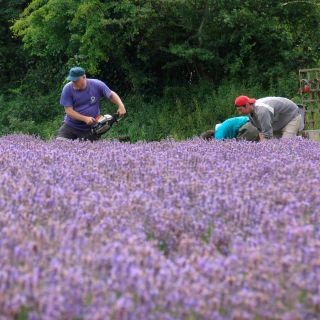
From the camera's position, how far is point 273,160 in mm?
4551

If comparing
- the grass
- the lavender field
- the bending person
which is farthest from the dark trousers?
the grass

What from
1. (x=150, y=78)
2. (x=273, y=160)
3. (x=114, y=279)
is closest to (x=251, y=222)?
(x=114, y=279)

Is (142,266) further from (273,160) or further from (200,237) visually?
(273,160)

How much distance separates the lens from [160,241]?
9.25 feet

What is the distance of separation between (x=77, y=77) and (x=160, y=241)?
572 cm

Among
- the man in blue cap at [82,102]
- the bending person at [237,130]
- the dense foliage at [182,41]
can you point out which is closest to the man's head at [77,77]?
the man in blue cap at [82,102]

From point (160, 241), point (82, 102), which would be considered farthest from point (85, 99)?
point (160, 241)

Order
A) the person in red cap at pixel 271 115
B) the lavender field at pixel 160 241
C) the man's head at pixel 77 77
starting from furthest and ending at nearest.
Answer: the man's head at pixel 77 77, the person in red cap at pixel 271 115, the lavender field at pixel 160 241

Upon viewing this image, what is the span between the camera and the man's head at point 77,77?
8.23 meters

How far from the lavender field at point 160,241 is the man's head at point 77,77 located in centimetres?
394

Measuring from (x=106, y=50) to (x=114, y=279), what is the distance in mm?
13898

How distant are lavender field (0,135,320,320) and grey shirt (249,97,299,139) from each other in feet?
12.2

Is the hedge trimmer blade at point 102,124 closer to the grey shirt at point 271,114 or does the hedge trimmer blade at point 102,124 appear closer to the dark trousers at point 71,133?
the dark trousers at point 71,133

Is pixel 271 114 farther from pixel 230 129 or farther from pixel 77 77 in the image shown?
pixel 77 77
